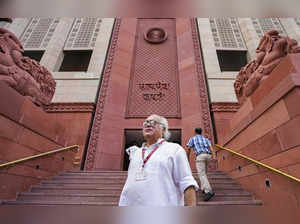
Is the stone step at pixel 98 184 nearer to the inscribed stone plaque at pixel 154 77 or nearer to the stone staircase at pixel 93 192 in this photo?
the stone staircase at pixel 93 192

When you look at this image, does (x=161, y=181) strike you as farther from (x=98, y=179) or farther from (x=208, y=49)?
(x=208, y=49)

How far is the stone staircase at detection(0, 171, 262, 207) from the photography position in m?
2.67

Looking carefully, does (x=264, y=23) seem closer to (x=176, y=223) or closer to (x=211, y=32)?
(x=211, y=32)

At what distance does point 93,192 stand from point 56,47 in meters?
9.86

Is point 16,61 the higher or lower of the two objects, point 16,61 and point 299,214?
the higher

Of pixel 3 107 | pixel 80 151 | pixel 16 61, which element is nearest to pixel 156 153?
pixel 3 107

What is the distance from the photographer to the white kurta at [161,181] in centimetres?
110

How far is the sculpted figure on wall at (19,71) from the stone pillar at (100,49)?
4.26 m

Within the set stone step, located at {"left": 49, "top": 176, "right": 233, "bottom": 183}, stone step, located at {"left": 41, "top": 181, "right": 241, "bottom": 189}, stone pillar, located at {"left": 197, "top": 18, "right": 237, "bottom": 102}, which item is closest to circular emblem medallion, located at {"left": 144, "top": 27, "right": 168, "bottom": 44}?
stone pillar, located at {"left": 197, "top": 18, "right": 237, "bottom": 102}

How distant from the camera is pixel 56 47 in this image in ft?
32.4

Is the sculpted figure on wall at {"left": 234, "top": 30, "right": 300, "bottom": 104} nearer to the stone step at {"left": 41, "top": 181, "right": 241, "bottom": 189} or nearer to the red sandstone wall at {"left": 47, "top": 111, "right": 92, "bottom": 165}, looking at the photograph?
the stone step at {"left": 41, "top": 181, "right": 241, "bottom": 189}

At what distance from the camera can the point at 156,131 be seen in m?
1.48

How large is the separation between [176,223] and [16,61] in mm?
4538

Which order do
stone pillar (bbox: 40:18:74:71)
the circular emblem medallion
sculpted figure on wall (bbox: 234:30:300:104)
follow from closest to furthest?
1. sculpted figure on wall (bbox: 234:30:300:104)
2. stone pillar (bbox: 40:18:74:71)
3. the circular emblem medallion
